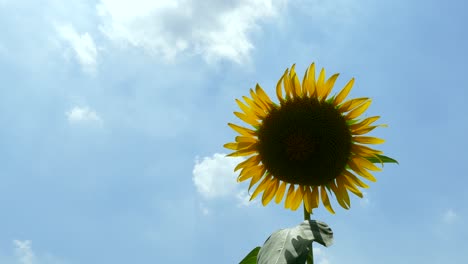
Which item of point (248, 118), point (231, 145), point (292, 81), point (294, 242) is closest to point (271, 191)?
point (231, 145)

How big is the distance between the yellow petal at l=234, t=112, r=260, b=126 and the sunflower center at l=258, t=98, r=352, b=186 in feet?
0.36

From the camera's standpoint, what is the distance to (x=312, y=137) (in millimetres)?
4301

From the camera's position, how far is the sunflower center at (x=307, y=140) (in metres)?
4.31

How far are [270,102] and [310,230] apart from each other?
150cm

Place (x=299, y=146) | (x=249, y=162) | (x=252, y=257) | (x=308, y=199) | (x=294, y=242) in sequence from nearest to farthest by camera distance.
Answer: (x=294, y=242)
(x=252, y=257)
(x=299, y=146)
(x=308, y=199)
(x=249, y=162)

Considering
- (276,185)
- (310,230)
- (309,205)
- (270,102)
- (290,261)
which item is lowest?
(290,261)

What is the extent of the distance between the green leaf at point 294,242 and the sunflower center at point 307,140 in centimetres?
99

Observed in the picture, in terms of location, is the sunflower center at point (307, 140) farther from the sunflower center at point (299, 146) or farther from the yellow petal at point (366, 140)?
the yellow petal at point (366, 140)

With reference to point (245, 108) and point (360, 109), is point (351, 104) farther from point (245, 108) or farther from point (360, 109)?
point (245, 108)

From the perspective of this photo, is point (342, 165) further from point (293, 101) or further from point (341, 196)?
point (293, 101)

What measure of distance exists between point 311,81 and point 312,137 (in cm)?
50

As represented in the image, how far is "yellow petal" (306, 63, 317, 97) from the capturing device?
4357 mm

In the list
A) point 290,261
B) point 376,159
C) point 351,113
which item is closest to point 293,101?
point 351,113

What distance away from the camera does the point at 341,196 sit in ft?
15.1
